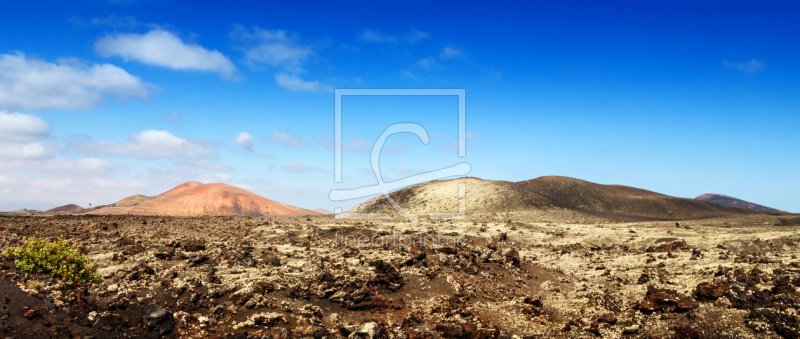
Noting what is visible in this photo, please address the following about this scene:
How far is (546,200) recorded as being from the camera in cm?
4453

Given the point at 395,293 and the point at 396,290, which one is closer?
the point at 395,293

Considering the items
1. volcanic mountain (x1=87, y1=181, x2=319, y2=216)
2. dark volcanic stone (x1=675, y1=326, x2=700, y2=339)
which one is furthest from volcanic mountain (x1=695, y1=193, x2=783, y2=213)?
dark volcanic stone (x1=675, y1=326, x2=700, y2=339)

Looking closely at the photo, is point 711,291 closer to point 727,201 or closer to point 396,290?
point 396,290

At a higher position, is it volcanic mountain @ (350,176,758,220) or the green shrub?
volcanic mountain @ (350,176,758,220)

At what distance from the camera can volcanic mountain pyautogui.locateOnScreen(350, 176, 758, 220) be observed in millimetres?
42344

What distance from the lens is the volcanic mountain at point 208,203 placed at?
4233cm

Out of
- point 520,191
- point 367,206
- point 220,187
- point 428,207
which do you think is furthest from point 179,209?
point 520,191

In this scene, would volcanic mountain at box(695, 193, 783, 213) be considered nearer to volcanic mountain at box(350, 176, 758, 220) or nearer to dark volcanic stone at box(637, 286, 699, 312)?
volcanic mountain at box(350, 176, 758, 220)

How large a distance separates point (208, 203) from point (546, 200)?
3958cm

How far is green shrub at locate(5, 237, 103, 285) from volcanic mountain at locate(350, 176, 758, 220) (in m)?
35.9

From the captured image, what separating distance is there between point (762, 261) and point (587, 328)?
661 cm

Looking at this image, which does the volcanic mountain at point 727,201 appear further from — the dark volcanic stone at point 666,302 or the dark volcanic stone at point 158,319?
the dark volcanic stone at point 158,319

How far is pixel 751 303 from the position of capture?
6.96 metres

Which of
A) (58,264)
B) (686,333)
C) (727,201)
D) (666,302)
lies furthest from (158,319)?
(727,201)
